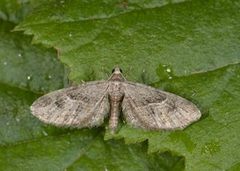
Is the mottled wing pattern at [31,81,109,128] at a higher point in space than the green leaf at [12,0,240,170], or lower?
lower

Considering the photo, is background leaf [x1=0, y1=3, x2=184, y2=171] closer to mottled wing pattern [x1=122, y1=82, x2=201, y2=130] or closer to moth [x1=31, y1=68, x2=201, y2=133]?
moth [x1=31, y1=68, x2=201, y2=133]

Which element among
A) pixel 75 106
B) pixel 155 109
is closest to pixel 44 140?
pixel 75 106

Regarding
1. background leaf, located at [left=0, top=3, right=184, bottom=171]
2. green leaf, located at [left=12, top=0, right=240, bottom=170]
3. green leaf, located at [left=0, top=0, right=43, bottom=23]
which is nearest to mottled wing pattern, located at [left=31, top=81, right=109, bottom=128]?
background leaf, located at [left=0, top=3, right=184, bottom=171]

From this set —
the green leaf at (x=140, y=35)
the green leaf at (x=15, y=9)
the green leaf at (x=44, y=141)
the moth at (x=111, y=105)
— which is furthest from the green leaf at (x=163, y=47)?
the green leaf at (x=15, y=9)

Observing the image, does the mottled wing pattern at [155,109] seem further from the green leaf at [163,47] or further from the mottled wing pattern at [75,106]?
the mottled wing pattern at [75,106]

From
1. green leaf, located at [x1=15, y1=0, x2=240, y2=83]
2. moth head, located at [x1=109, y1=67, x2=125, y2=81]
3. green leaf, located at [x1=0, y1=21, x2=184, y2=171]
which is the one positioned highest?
green leaf, located at [x1=15, y1=0, x2=240, y2=83]

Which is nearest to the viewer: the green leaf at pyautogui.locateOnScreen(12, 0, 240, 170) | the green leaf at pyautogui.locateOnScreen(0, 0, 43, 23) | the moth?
the green leaf at pyautogui.locateOnScreen(12, 0, 240, 170)
